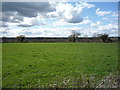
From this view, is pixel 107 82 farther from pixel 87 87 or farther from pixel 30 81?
pixel 30 81

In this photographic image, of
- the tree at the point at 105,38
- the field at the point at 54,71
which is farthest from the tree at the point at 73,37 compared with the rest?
the field at the point at 54,71

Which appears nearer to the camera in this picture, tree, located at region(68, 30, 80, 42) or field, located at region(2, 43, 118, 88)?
field, located at region(2, 43, 118, 88)

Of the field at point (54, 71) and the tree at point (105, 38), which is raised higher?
the tree at point (105, 38)

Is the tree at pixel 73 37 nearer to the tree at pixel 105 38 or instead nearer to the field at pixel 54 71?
the tree at pixel 105 38

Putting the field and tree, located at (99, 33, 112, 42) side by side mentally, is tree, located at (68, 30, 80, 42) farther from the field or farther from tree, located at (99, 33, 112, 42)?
the field

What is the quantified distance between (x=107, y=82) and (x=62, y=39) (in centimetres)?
10121

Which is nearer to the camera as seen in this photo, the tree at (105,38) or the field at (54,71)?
the field at (54,71)

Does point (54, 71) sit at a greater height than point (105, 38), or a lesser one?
lesser

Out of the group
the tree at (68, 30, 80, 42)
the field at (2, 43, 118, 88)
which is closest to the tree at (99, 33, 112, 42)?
the tree at (68, 30, 80, 42)

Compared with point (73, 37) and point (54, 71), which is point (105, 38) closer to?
point (73, 37)

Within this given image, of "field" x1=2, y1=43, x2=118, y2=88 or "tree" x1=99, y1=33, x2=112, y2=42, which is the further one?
"tree" x1=99, y1=33, x2=112, y2=42

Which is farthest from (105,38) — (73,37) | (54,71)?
(54,71)

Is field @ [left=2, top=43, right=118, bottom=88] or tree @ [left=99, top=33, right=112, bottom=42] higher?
tree @ [left=99, top=33, right=112, bottom=42]

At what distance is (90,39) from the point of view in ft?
335
